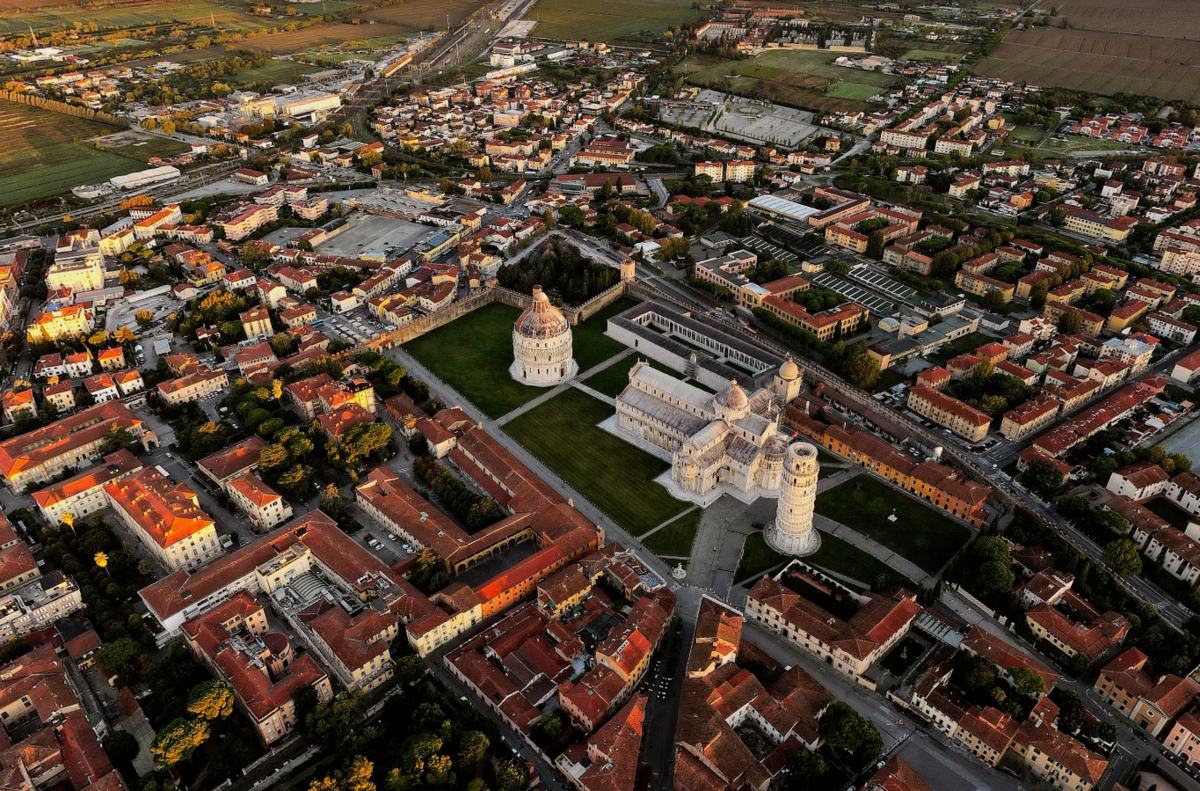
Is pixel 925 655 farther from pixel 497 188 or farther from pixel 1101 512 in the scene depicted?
pixel 497 188

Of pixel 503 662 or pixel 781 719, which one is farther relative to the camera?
pixel 503 662

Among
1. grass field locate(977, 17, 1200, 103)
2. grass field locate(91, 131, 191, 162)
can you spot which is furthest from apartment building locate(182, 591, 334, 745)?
grass field locate(977, 17, 1200, 103)

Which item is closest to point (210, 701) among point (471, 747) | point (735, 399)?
point (471, 747)

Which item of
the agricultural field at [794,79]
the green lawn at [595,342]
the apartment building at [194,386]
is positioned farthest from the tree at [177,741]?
the agricultural field at [794,79]

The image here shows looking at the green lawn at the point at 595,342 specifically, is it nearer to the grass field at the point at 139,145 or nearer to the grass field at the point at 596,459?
the grass field at the point at 596,459

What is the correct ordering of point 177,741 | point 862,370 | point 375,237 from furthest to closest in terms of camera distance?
point 375,237
point 862,370
point 177,741

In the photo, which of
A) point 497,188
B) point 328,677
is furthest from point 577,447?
point 497,188

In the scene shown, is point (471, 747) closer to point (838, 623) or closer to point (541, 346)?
point (838, 623)
